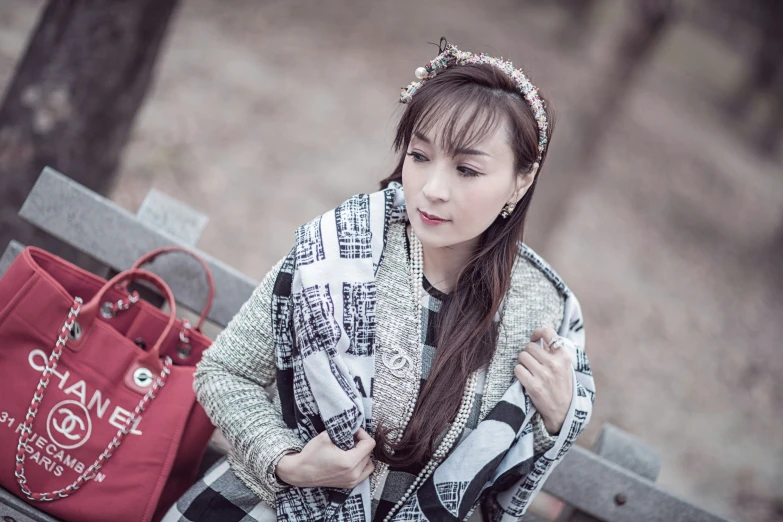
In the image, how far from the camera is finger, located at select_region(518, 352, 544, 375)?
1887 mm

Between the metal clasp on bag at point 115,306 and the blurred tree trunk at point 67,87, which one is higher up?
the blurred tree trunk at point 67,87

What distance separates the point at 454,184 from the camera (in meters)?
1.69

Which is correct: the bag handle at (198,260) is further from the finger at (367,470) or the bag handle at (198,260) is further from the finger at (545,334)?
the finger at (545,334)

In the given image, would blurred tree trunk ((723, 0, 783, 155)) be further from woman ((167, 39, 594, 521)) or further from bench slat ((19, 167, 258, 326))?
bench slat ((19, 167, 258, 326))

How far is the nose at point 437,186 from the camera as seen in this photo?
5.49 ft

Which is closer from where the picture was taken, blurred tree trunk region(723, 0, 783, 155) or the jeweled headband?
the jeweled headband

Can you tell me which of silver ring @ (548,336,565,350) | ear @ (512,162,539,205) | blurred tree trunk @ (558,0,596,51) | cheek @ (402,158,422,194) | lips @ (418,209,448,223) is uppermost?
blurred tree trunk @ (558,0,596,51)

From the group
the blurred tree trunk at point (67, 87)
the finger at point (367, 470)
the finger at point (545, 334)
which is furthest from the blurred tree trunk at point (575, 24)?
the finger at point (367, 470)

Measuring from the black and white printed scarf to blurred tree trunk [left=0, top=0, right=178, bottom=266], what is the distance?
4.95ft

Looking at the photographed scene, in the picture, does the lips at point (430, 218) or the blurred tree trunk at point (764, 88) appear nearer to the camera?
the lips at point (430, 218)

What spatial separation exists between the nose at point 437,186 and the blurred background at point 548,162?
1.29 feet

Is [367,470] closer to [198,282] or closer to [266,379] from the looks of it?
[266,379]

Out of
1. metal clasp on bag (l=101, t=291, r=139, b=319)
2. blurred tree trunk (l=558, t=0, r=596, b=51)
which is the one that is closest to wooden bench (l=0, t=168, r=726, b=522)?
metal clasp on bag (l=101, t=291, r=139, b=319)

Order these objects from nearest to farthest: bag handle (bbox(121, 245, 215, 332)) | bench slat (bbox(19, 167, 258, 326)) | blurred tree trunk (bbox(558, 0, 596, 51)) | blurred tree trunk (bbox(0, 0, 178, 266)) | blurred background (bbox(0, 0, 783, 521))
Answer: bag handle (bbox(121, 245, 215, 332))
bench slat (bbox(19, 167, 258, 326))
blurred tree trunk (bbox(0, 0, 178, 266))
blurred background (bbox(0, 0, 783, 521))
blurred tree trunk (bbox(558, 0, 596, 51))
